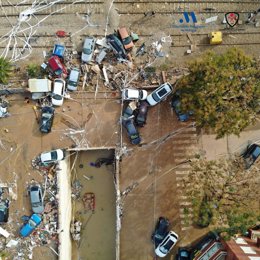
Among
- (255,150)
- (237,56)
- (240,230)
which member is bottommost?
(240,230)

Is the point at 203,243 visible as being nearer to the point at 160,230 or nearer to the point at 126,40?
the point at 160,230

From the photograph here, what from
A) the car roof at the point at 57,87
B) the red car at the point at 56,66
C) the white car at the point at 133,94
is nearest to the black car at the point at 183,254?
the white car at the point at 133,94

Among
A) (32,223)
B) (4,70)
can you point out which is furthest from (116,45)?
(32,223)

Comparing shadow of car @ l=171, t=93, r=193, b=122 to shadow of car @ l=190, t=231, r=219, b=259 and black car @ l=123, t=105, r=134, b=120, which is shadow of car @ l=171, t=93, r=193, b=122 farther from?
shadow of car @ l=190, t=231, r=219, b=259

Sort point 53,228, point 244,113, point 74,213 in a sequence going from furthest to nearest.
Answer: point 74,213 < point 53,228 < point 244,113

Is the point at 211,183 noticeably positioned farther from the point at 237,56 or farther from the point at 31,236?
the point at 31,236

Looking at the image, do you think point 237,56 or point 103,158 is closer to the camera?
point 237,56

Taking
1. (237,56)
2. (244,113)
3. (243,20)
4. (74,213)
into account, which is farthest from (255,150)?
(74,213)
